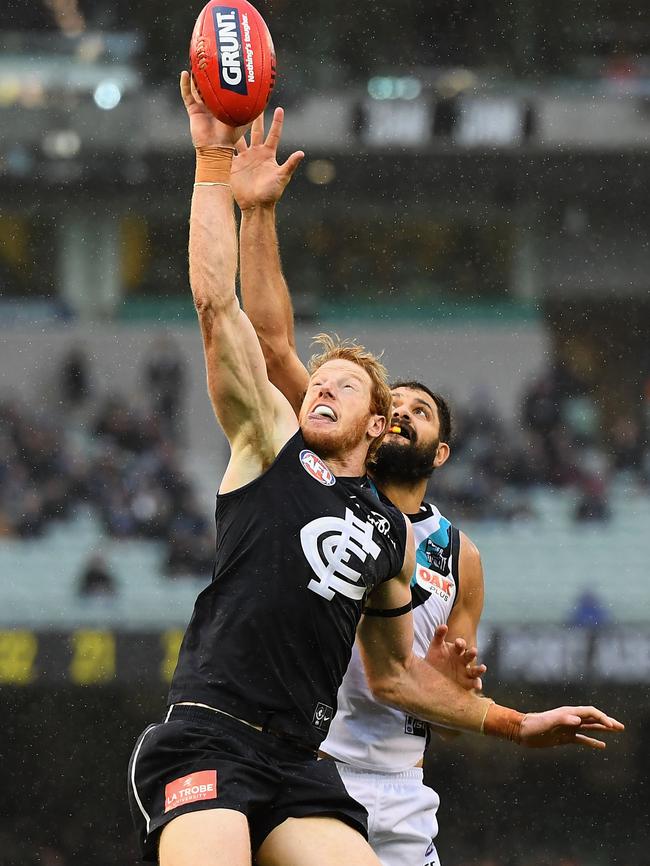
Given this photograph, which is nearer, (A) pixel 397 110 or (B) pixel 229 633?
(B) pixel 229 633

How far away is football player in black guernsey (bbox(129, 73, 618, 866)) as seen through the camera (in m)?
3.08

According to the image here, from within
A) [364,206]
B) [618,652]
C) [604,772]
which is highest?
[364,206]

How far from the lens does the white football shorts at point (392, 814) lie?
160 inches

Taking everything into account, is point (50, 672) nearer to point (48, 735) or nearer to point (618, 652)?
point (48, 735)

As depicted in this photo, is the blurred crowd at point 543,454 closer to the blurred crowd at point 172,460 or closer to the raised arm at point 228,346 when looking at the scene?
the blurred crowd at point 172,460

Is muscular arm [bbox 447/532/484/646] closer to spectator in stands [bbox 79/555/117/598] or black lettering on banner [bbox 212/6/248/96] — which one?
black lettering on banner [bbox 212/6/248/96]

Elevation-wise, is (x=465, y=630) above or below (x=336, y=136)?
below

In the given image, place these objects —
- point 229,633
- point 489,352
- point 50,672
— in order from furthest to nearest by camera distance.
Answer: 1. point 489,352
2. point 50,672
3. point 229,633

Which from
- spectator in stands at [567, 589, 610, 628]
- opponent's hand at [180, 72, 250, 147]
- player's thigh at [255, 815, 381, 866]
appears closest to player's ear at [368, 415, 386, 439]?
opponent's hand at [180, 72, 250, 147]

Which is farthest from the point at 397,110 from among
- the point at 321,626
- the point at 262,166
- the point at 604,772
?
the point at 321,626

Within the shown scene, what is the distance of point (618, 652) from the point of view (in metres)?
10.8

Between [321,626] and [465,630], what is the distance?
1.21 metres

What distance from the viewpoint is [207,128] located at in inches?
135

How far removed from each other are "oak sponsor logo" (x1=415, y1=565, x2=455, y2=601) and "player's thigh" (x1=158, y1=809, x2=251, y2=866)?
138 cm
